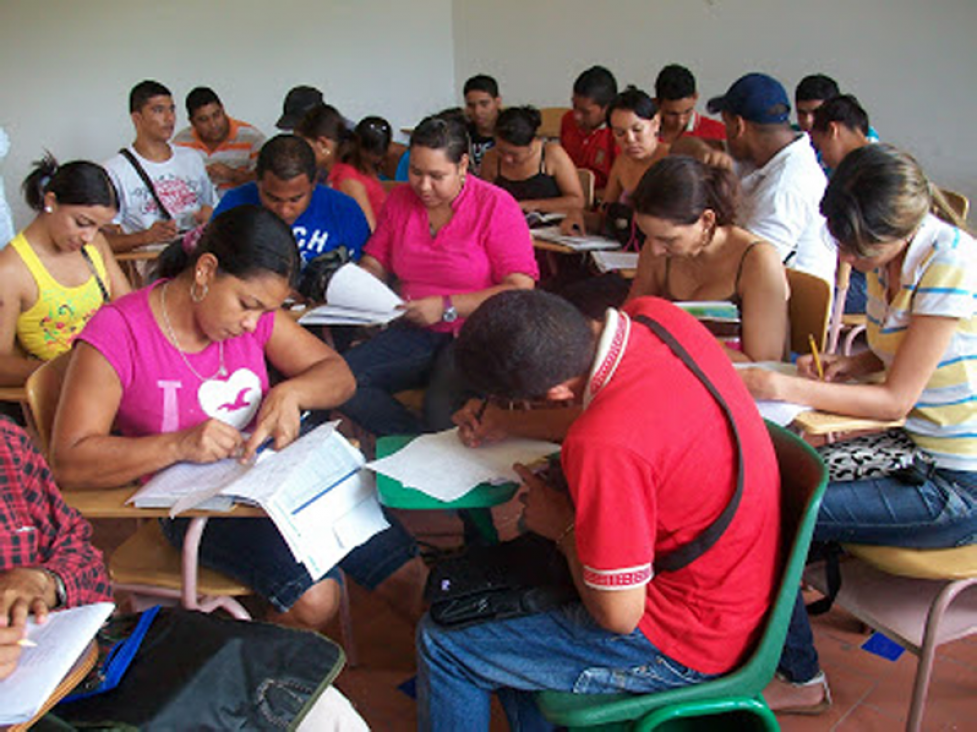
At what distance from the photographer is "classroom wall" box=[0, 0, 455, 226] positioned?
20.0ft

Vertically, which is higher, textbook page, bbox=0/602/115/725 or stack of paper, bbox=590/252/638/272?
stack of paper, bbox=590/252/638/272

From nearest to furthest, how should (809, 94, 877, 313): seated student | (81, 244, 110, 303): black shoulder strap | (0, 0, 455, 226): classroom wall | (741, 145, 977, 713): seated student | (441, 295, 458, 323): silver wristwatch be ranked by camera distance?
(741, 145, 977, 713): seated student < (441, 295, 458, 323): silver wristwatch < (81, 244, 110, 303): black shoulder strap < (809, 94, 877, 313): seated student < (0, 0, 455, 226): classroom wall

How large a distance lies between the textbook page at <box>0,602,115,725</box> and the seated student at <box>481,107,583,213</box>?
3.31 meters

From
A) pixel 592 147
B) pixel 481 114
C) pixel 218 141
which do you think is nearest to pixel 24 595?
pixel 592 147

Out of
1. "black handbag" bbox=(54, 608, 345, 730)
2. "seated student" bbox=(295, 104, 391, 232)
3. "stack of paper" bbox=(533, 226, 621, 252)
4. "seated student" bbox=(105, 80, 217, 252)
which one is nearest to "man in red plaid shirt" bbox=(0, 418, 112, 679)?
"black handbag" bbox=(54, 608, 345, 730)

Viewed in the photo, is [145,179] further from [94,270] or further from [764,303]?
[764,303]

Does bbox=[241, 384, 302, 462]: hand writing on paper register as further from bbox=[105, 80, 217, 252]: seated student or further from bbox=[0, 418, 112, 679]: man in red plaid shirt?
bbox=[105, 80, 217, 252]: seated student

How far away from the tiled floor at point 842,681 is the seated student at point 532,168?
2426 mm

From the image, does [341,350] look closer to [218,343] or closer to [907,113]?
[218,343]

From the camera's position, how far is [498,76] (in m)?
7.18

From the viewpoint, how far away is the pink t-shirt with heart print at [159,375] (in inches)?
73.2

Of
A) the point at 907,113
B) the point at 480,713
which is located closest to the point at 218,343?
the point at 480,713

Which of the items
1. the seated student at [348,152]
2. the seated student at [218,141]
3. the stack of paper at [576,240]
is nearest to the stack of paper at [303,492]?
the stack of paper at [576,240]

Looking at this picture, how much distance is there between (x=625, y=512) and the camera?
1.22 metres
